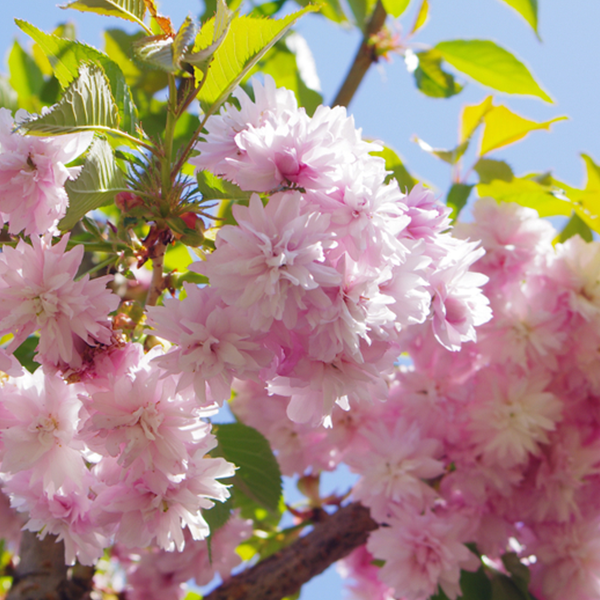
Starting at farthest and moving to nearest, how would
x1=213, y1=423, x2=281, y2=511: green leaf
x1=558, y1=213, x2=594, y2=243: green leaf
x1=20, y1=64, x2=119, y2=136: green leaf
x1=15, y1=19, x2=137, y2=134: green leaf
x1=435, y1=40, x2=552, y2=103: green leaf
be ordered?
x1=558, y1=213, x2=594, y2=243: green leaf → x1=435, y1=40, x2=552, y2=103: green leaf → x1=213, y1=423, x2=281, y2=511: green leaf → x1=15, y1=19, x2=137, y2=134: green leaf → x1=20, y1=64, x2=119, y2=136: green leaf

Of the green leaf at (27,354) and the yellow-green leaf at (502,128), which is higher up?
the yellow-green leaf at (502,128)

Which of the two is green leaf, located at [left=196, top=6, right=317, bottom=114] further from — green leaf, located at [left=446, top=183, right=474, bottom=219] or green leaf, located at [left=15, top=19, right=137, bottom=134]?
green leaf, located at [left=446, top=183, right=474, bottom=219]

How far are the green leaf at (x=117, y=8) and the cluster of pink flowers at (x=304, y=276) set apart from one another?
0.15 m

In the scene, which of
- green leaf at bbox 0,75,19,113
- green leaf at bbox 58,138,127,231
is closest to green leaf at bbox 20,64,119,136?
green leaf at bbox 58,138,127,231

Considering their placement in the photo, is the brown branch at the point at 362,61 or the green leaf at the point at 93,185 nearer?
the green leaf at the point at 93,185

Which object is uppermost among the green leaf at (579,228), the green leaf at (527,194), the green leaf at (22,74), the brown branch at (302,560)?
the green leaf at (527,194)

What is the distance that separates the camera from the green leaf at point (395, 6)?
1091mm

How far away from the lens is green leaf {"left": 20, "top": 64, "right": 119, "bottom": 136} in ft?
1.49

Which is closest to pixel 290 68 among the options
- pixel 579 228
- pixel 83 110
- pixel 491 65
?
pixel 491 65

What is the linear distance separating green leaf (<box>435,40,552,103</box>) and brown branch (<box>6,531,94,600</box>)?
116cm

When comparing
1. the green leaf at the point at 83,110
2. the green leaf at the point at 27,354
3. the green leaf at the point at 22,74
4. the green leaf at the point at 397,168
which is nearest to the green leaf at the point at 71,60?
the green leaf at the point at 83,110

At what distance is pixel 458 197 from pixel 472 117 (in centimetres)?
18

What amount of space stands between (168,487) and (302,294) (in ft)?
0.82

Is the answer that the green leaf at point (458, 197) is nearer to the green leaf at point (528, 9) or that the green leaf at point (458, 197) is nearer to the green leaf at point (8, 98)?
the green leaf at point (528, 9)
